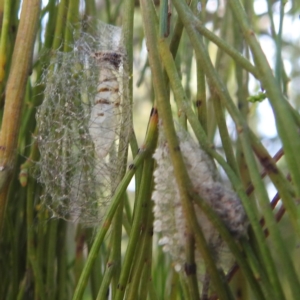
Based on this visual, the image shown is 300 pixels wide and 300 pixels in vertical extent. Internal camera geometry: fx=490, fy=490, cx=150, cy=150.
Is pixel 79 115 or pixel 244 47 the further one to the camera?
pixel 244 47

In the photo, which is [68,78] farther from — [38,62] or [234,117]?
[234,117]

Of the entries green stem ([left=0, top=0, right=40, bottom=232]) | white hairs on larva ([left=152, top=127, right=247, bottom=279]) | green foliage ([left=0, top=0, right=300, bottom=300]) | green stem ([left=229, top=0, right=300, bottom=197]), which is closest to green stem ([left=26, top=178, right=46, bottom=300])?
green foliage ([left=0, top=0, right=300, bottom=300])

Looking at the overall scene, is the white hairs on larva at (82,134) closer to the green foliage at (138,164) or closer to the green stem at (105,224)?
the green foliage at (138,164)

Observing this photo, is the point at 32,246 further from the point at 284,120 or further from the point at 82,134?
the point at 284,120

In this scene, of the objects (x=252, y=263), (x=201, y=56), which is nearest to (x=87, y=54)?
(x=201, y=56)

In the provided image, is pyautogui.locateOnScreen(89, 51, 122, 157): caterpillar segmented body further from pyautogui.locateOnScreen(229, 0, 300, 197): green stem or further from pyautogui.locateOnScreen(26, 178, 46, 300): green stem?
pyautogui.locateOnScreen(229, 0, 300, 197): green stem

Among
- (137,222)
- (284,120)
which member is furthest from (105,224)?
(284,120)

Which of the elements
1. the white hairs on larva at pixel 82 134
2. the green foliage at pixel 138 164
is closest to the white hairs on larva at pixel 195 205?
the green foliage at pixel 138 164

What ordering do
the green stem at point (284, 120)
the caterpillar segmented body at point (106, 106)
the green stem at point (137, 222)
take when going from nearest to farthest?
the green stem at point (284, 120)
the green stem at point (137, 222)
the caterpillar segmented body at point (106, 106)
